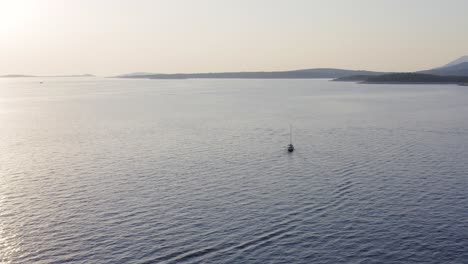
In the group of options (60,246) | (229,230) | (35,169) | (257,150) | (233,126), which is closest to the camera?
(60,246)

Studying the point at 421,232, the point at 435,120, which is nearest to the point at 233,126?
the point at 435,120

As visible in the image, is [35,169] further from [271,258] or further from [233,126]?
[233,126]

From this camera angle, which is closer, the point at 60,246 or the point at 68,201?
the point at 60,246

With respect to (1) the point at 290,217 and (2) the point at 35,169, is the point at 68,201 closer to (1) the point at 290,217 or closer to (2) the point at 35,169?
(2) the point at 35,169

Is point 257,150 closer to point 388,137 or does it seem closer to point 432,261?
point 388,137

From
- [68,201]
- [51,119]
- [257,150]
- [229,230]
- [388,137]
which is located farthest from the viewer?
[51,119]

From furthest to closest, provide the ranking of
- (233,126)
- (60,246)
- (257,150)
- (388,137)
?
(233,126) < (388,137) < (257,150) < (60,246)

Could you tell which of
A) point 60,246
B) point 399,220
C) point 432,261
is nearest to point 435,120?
point 399,220

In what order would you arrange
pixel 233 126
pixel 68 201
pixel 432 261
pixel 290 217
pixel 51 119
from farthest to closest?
pixel 51 119 < pixel 233 126 < pixel 68 201 < pixel 290 217 < pixel 432 261

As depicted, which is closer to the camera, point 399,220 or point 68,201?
point 399,220
